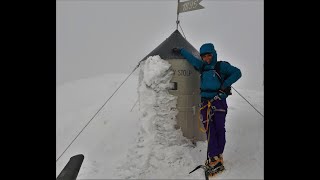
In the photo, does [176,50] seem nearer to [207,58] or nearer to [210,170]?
[207,58]

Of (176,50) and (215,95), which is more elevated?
(176,50)

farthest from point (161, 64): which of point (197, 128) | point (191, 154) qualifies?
point (191, 154)

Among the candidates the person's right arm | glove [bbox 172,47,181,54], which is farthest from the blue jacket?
glove [bbox 172,47,181,54]

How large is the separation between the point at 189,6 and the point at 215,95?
210cm

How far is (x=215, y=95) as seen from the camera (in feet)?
13.2

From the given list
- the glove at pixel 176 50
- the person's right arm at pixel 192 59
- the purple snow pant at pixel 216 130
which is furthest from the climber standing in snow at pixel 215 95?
the glove at pixel 176 50

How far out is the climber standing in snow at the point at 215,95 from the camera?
396 centimetres

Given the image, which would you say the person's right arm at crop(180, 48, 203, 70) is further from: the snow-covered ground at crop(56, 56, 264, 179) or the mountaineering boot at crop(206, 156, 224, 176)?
the mountaineering boot at crop(206, 156, 224, 176)

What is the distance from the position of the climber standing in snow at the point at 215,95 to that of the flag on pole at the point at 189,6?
1.14 metres

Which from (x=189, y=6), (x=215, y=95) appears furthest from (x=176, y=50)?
(x=215, y=95)

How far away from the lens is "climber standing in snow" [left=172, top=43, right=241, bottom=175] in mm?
3963

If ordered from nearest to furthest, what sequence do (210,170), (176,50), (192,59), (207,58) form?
(210,170), (207,58), (192,59), (176,50)

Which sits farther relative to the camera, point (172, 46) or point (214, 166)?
point (172, 46)

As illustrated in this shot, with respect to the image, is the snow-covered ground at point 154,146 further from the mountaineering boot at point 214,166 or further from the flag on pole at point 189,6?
the flag on pole at point 189,6
